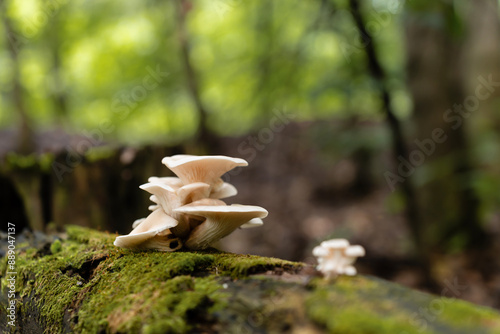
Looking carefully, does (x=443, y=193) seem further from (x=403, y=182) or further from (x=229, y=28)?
(x=229, y=28)

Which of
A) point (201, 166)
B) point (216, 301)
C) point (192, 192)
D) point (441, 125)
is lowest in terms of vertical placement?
point (216, 301)

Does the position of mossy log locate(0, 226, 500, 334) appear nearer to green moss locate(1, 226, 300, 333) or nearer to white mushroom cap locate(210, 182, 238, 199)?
green moss locate(1, 226, 300, 333)

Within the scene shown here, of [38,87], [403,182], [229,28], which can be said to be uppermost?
[229,28]

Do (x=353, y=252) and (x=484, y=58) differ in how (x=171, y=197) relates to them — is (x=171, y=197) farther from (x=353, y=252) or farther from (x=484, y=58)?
(x=484, y=58)

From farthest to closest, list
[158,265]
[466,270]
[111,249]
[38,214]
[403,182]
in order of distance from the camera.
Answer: [466,270], [403,182], [38,214], [111,249], [158,265]

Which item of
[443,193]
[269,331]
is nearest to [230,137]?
[443,193]

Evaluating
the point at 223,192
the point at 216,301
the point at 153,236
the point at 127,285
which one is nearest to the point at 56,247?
the point at 153,236
